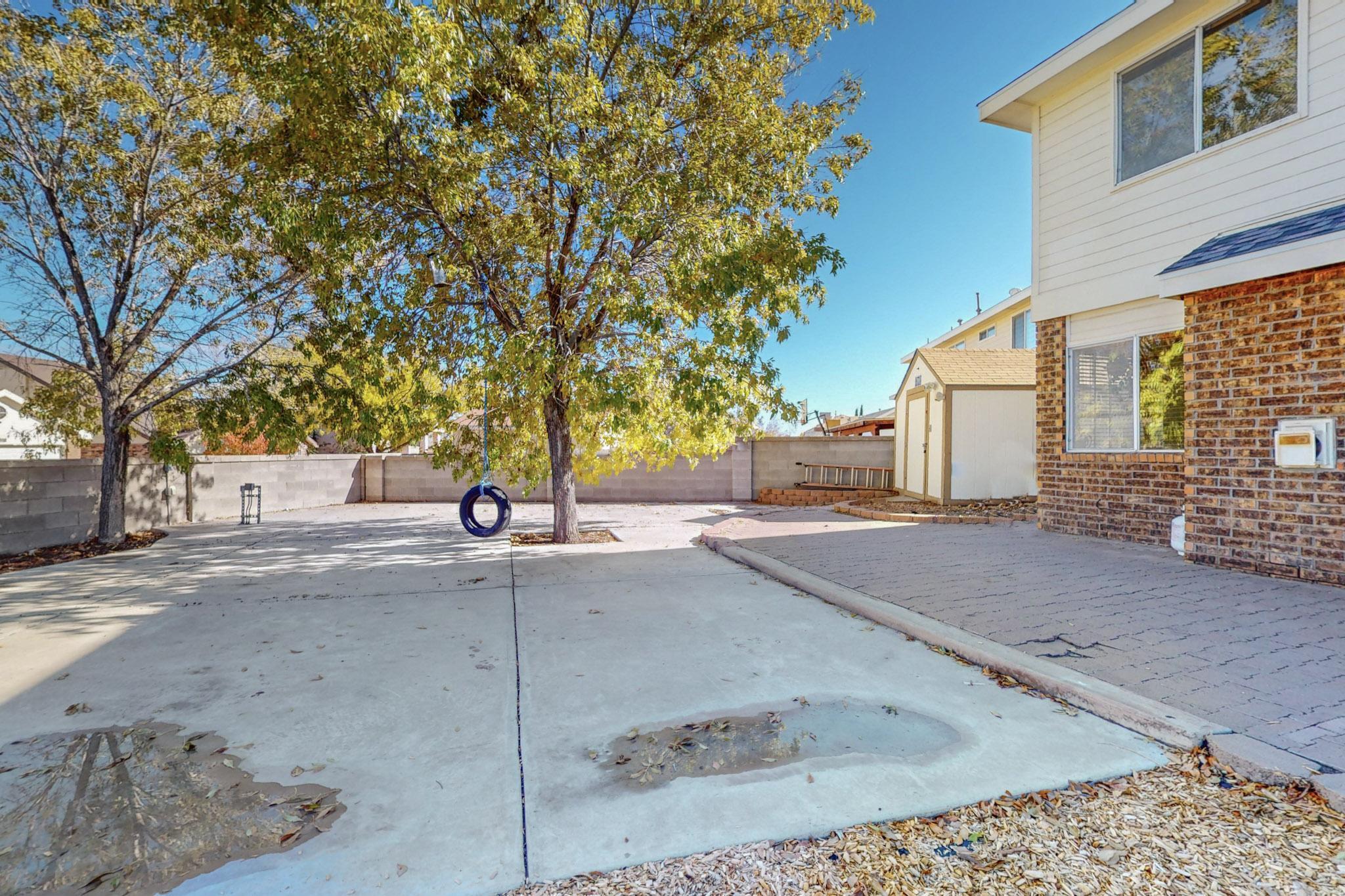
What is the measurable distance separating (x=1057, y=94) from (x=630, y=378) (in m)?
6.34

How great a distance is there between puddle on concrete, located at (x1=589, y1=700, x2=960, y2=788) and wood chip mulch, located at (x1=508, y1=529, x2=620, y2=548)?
561cm

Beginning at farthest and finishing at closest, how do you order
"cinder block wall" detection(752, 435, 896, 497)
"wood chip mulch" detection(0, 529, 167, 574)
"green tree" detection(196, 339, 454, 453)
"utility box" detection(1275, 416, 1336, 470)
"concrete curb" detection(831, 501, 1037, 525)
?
"cinder block wall" detection(752, 435, 896, 497), "concrete curb" detection(831, 501, 1037, 525), "wood chip mulch" detection(0, 529, 167, 574), "green tree" detection(196, 339, 454, 453), "utility box" detection(1275, 416, 1336, 470)

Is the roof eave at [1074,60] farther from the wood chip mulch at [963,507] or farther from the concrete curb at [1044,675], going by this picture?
the concrete curb at [1044,675]

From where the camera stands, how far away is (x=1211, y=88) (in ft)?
20.3

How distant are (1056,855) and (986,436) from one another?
1080 cm

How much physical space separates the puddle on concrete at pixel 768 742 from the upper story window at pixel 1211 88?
6.53m

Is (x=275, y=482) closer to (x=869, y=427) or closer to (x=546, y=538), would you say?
(x=546, y=538)

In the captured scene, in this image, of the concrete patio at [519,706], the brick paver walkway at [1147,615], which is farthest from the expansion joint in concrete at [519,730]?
the brick paver walkway at [1147,615]

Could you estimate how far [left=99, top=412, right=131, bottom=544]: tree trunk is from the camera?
27.9 feet

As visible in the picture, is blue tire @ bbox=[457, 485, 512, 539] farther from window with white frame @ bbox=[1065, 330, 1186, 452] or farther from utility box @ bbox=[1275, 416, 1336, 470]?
utility box @ bbox=[1275, 416, 1336, 470]

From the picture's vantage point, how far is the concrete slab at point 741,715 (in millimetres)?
2084

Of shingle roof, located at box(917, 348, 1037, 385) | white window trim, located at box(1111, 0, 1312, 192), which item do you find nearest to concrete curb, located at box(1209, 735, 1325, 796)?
white window trim, located at box(1111, 0, 1312, 192)

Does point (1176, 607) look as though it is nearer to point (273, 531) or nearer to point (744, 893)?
point (744, 893)

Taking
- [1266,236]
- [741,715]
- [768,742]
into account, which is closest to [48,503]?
[741,715]
